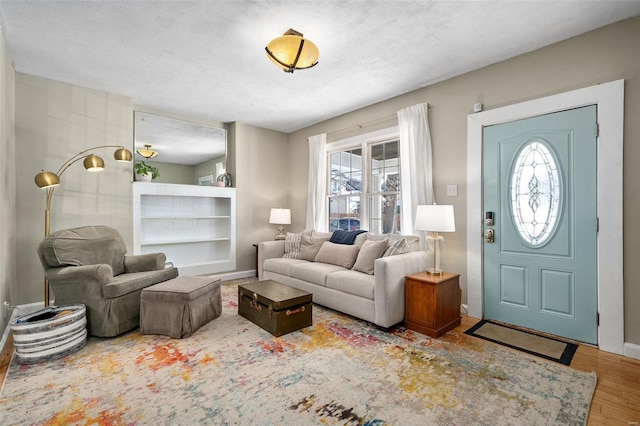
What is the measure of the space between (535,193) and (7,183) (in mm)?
5033

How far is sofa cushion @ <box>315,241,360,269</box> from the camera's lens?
365cm

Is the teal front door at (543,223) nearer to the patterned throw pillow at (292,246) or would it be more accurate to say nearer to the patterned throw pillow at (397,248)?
the patterned throw pillow at (397,248)

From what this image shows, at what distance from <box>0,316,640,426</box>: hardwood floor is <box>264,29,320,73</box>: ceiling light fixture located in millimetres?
3033

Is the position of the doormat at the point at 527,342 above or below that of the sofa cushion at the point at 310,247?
below

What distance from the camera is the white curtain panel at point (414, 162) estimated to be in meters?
3.62

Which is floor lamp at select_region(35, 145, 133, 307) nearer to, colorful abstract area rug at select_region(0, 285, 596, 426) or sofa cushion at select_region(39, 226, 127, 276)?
sofa cushion at select_region(39, 226, 127, 276)

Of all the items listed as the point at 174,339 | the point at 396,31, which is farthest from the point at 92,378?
the point at 396,31

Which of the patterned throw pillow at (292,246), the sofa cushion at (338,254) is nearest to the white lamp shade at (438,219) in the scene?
the sofa cushion at (338,254)

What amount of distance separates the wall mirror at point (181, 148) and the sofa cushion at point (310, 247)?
6.18 feet

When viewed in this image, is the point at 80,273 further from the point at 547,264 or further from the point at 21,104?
the point at 547,264

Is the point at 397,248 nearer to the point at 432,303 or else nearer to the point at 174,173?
the point at 432,303

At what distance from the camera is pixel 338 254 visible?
12.4 feet

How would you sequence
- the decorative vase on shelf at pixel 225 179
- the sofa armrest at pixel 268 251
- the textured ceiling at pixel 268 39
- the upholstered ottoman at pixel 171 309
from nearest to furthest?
the textured ceiling at pixel 268 39, the upholstered ottoman at pixel 171 309, the sofa armrest at pixel 268 251, the decorative vase on shelf at pixel 225 179

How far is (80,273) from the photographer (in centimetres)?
264
